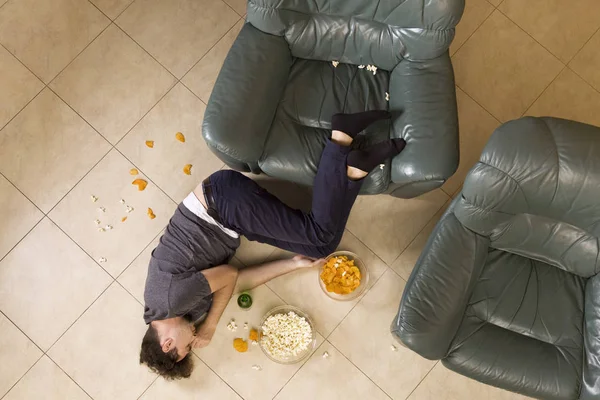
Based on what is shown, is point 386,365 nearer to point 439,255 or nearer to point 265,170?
point 439,255

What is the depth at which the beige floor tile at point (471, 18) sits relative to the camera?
8.89 ft

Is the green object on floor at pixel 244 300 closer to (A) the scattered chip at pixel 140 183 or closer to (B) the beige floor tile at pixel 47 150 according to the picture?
(A) the scattered chip at pixel 140 183

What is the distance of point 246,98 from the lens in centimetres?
203

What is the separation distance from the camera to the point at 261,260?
100 inches

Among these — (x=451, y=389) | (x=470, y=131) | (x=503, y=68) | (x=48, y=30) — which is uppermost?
(x=48, y=30)

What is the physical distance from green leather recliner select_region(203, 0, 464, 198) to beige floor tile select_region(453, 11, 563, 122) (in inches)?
25.4

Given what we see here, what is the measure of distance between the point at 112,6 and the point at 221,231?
56.2 inches

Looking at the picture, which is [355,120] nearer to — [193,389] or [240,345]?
[240,345]

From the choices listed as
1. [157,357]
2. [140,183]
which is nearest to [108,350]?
[157,357]

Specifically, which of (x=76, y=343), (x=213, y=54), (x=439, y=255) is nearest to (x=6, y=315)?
(x=76, y=343)

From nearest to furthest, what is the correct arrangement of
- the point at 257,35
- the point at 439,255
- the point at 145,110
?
1. the point at 439,255
2. the point at 257,35
3. the point at 145,110

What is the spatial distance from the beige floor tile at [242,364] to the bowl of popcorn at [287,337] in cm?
5

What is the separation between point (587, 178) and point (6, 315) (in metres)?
2.65

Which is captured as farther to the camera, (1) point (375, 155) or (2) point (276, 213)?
(2) point (276, 213)
